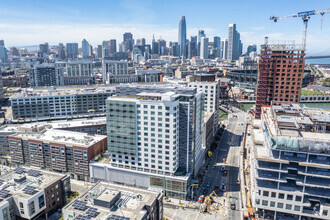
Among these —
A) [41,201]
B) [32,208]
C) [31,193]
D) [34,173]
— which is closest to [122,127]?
[34,173]

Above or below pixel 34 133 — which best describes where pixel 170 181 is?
below

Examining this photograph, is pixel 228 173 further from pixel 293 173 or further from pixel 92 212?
pixel 92 212

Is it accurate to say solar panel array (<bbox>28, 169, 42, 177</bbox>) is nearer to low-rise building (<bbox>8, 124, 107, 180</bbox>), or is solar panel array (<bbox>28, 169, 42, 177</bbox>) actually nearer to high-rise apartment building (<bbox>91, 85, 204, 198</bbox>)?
low-rise building (<bbox>8, 124, 107, 180</bbox>)

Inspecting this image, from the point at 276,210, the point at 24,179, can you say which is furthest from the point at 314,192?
the point at 24,179

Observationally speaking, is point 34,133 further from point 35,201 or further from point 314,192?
point 314,192

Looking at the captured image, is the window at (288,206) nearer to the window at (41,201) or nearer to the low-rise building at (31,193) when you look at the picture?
the low-rise building at (31,193)

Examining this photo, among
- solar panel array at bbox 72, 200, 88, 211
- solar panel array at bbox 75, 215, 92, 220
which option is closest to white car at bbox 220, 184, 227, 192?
solar panel array at bbox 72, 200, 88, 211
